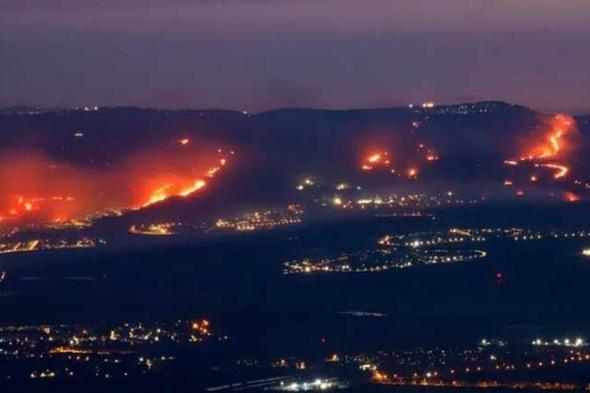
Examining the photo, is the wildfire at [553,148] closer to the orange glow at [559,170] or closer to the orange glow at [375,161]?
the orange glow at [559,170]

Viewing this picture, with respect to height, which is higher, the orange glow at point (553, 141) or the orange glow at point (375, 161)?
the orange glow at point (553, 141)

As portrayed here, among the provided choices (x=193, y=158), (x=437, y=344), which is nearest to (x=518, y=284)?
(x=437, y=344)

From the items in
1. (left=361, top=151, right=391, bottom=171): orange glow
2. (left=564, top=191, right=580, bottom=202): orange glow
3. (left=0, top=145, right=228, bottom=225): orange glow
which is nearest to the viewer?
(left=0, top=145, right=228, bottom=225): orange glow

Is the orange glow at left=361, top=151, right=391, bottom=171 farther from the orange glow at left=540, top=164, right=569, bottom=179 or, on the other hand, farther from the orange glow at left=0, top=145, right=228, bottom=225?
the orange glow at left=540, top=164, right=569, bottom=179

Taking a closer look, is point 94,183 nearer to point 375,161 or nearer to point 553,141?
point 375,161

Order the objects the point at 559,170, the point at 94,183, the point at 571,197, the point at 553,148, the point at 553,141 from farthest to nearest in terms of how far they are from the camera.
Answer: the point at 553,141
the point at 553,148
the point at 559,170
the point at 94,183
the point at 571,197

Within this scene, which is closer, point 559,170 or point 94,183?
point 94,183

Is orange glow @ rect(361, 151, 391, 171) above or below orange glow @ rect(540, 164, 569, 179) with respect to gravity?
above

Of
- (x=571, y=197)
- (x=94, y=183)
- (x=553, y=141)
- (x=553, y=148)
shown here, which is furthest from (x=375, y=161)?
(x=94, y=183)

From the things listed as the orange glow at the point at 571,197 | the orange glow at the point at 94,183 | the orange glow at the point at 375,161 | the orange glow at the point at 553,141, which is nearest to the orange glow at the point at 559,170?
the orange glow at the point at 553,141

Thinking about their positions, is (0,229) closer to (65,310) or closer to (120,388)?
(65,310)

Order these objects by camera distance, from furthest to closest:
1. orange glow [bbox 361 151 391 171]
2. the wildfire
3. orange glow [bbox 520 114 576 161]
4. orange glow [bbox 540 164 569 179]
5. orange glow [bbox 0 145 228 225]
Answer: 1. orange glow [bbox 520 114 576 161]
2. orange glow [bbox 361 151 391 171]
3. the wildfire
4. orange glow [bbox 540 164 569 179]
5. orange glow [bbox 0 145 228 225]

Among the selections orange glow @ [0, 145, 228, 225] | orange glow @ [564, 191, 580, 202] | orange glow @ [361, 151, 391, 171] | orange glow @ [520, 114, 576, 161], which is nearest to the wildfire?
orange glow @ [520, 114, 576, 161]
